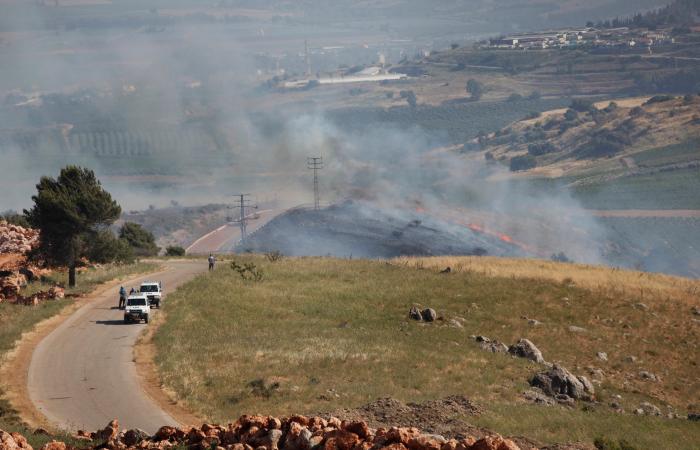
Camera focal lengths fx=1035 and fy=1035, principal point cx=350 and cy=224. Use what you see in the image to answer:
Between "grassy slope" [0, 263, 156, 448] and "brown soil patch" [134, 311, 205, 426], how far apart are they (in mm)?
5070

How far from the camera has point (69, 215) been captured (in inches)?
2552

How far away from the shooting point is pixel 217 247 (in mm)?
160250

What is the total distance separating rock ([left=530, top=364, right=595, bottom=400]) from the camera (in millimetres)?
42844

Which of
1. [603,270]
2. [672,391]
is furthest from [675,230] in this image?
[672,391]

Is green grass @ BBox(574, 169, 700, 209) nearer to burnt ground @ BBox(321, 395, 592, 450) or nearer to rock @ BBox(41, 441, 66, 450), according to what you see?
burnt ground @ BBox(321, 395, 592, 450)

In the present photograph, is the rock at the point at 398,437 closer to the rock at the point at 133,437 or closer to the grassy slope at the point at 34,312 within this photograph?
the rock at the point at 133,437

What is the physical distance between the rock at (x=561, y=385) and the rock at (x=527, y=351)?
4.72m

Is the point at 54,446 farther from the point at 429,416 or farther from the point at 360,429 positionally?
the point at 429,416

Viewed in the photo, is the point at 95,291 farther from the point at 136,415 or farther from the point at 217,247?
the point at 217,247

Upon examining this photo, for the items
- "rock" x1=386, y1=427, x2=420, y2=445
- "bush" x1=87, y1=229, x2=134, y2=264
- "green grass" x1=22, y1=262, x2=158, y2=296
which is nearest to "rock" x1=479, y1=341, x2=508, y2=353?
"rock" x1=386, y1=427, x2=420, y2=445

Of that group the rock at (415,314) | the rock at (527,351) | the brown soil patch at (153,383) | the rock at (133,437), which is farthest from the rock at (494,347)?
the rock at (133,437)

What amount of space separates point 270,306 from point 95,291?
13502mm

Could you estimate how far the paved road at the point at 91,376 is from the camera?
117 ft

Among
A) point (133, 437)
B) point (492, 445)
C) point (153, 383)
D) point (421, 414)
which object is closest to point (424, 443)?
point (492, 445)
